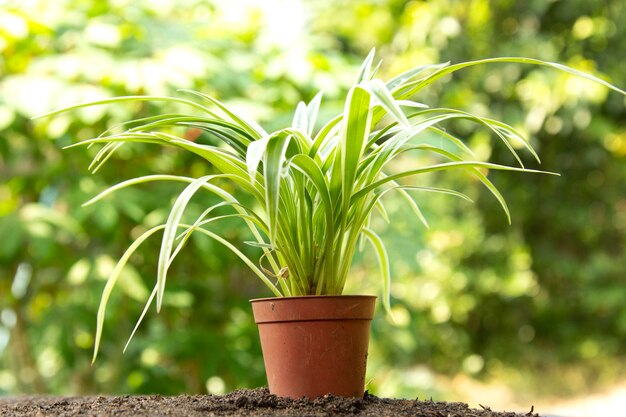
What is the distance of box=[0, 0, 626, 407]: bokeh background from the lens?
2594 mm

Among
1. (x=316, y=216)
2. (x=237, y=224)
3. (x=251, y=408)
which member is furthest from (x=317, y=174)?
(x=237, y=224)

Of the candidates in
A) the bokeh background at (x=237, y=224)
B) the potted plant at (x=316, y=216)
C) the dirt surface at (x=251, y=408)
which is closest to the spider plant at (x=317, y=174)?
the potted plant at (x=316, y=216)

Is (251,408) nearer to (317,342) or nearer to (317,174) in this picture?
(317,342)

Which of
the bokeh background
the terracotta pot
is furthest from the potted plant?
the bokeh background

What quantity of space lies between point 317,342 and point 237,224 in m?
1.29

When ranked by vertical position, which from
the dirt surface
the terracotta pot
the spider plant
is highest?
the spider plant

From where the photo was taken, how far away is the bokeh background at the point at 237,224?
259 centimetres

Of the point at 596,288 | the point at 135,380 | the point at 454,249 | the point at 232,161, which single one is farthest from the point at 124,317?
the point at 596,288

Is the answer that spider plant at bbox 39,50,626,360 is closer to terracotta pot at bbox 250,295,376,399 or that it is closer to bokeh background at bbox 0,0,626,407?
terracotta pot at bbox 250,295,376,399

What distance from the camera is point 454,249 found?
19.5 ft

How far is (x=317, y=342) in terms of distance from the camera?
3.75ft

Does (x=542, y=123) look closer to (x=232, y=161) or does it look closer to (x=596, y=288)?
(x=596, y=288)

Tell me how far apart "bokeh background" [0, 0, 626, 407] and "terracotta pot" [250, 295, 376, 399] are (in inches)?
23.7

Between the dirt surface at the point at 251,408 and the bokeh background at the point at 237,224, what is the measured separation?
1.94 feet
